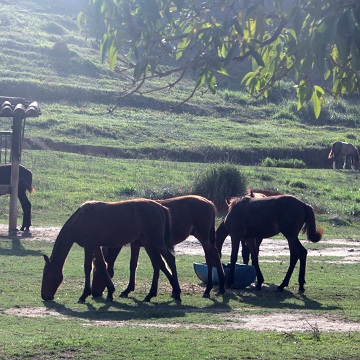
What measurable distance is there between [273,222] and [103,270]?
3455 millimetres

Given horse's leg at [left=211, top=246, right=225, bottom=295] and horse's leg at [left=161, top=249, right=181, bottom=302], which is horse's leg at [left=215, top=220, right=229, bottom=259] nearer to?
horse's leg at [left=211, top=246, right=225, bottom=295]

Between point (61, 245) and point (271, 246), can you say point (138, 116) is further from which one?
point (61, 245)

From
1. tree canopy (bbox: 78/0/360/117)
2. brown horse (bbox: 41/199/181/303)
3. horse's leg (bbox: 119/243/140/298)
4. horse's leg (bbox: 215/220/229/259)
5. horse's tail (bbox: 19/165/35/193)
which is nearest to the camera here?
tree canopy (bbox: 78/0/360/117)

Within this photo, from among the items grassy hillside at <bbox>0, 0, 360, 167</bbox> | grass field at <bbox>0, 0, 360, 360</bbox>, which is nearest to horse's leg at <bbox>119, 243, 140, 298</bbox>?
grass field at <bbox>0, 0, 360, 360</bbox>

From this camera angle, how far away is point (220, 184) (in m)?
26.8

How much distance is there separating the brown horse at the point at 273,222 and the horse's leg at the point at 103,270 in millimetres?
2523

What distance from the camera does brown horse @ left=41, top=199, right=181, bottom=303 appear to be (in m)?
13.1

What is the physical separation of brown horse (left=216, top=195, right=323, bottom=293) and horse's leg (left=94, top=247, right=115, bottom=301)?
2523mm

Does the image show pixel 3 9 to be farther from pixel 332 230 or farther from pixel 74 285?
pixel 74 285

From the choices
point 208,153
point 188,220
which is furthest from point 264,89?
point 208,153

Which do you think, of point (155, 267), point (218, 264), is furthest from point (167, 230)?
point (218, 264)

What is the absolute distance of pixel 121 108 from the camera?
48.4 m

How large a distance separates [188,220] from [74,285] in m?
2.35

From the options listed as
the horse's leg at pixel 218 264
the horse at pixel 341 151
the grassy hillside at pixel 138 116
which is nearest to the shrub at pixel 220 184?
the grassy hillside at pixel 138 116
